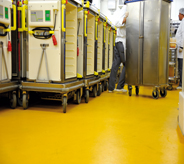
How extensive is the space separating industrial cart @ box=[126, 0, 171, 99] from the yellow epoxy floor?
3.80 ft

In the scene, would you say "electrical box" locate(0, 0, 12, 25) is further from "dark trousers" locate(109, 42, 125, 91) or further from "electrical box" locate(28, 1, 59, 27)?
"dark trousers" locate(109, 42, 125, 91)

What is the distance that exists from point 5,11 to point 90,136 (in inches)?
84.2

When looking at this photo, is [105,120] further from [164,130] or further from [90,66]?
[90,66]

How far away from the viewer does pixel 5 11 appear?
314 cm

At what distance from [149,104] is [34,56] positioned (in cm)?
208

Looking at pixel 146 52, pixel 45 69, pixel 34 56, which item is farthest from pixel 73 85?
pixel 146 52

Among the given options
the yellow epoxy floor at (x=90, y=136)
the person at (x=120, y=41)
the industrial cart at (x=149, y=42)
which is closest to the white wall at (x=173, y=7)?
the person at (x=120, y=41)

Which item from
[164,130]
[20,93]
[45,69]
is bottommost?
[164,130]

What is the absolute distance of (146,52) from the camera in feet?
14.8

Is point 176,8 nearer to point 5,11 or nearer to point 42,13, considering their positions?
point 42,13

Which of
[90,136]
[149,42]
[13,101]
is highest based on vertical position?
[149,42]

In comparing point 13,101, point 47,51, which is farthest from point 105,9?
point 13,101

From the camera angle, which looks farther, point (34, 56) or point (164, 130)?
point (34, 56)

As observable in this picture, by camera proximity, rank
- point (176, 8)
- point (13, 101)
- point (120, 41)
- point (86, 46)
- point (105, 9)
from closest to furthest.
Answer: point (13, 101)
point (86, 46)
point (120, 41)
point (176, 8)
point (105, 9)
